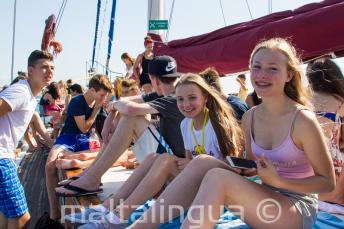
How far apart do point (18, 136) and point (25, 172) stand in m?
3.57

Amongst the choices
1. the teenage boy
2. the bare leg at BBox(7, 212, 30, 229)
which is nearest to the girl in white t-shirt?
the teenage boy

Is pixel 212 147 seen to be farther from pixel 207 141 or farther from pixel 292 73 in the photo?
pixel 292 73

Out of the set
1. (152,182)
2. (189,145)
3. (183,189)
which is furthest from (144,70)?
(183,189)

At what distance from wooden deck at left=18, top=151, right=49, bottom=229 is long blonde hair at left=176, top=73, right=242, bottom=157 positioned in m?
2.41

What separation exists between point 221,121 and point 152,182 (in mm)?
612

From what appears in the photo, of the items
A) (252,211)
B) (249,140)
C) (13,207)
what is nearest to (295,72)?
(249,140)

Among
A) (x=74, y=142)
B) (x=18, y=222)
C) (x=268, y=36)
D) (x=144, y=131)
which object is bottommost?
(x=18, y=222)

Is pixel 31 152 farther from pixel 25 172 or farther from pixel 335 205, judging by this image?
pixel 335 205

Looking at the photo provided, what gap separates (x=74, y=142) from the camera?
479 centimetres

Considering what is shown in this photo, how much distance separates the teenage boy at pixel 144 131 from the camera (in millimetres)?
3248

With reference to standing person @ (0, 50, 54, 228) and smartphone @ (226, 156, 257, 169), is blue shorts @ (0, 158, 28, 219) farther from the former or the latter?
smartphone @ (226, 156, 257, 169)

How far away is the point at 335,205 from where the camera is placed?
97.0 inches

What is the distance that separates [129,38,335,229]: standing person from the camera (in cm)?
191

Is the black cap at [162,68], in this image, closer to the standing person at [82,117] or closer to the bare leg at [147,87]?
the standing person at [82,117]
